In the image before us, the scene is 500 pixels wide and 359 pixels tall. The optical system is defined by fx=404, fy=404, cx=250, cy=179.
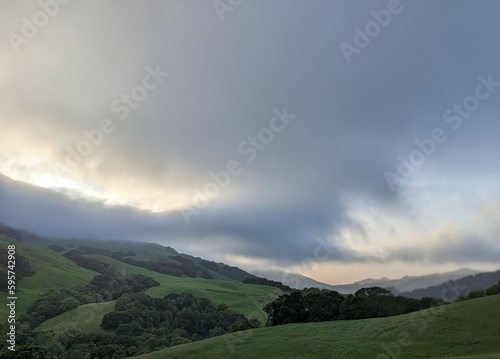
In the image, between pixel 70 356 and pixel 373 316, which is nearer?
pixel 373 316

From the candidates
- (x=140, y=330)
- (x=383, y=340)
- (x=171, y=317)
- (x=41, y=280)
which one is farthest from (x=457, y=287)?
(x=41, y=280)

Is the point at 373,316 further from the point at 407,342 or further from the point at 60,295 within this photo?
the point at 60,295

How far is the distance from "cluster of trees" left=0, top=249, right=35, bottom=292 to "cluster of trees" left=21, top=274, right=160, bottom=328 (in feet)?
48.8

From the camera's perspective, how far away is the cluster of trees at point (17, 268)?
148 metres

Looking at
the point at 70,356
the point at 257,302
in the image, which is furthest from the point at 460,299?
the point at 257,302

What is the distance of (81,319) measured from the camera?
126 meters

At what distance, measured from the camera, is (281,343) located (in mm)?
51312

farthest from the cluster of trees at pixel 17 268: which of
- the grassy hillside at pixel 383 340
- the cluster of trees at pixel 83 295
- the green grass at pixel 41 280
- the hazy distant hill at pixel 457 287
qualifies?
the hazy distant hill at pixel 457 287

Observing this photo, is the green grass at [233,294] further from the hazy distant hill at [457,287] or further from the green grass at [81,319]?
the hazy distant hill at [457,287]

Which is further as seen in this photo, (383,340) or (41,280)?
(41,280)

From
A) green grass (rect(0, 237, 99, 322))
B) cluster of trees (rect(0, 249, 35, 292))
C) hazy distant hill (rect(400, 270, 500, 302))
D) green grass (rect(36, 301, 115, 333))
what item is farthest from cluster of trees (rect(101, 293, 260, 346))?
hazy distant hill (rect(400, 270, 500, 302))

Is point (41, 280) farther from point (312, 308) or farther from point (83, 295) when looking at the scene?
point (312, 308)

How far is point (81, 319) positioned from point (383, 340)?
107304 mm

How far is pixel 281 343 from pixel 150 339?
6351 centimetres
